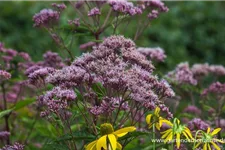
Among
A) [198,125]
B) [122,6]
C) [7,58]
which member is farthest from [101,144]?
[7,58]

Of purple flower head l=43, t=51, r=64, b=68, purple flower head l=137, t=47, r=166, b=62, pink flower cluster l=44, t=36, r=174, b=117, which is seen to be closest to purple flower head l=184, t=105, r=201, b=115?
purple flower head l=137, t=47, r=166, b=62

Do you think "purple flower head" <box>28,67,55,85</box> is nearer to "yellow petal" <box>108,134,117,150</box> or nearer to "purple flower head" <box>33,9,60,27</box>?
"purple flower head" <box>33,9,60,27</box>

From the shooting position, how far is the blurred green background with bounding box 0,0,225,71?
27.1 ft

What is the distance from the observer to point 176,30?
29.2 ft

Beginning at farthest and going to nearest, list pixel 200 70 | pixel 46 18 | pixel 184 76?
pixel 200 70, pixel 184 76, pixel 46 18

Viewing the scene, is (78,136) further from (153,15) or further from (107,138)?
(153,15)

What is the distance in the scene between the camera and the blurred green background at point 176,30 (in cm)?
825

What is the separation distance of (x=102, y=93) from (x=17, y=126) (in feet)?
5.00

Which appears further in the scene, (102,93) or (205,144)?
(102,93)

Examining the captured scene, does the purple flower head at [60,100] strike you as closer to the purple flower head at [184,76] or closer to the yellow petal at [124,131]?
the yellow petal at [124,131]

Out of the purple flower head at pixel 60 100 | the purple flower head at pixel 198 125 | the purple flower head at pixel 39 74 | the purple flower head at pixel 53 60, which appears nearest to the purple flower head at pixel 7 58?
the purple flower head at pixel 53 60

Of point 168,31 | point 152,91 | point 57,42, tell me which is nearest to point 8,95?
point 57,42

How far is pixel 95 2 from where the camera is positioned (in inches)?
119

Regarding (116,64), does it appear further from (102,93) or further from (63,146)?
(63,146)
